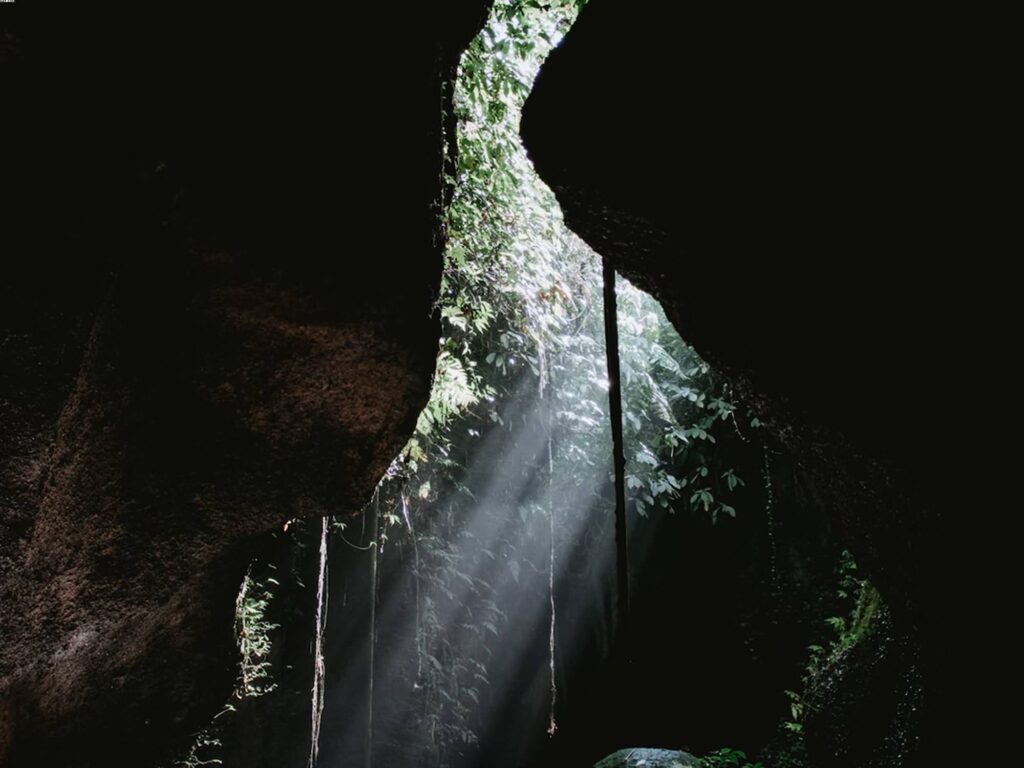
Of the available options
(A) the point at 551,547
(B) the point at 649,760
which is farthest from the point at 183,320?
(A) the point at 551,547

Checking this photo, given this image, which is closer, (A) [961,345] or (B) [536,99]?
(A) [961,345]

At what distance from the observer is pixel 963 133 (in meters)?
2.09

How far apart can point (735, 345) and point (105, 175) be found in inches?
116

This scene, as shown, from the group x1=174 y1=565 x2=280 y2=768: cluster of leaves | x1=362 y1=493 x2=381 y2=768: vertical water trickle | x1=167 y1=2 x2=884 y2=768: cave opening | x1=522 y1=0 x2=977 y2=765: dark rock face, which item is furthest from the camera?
x1=362 y1=493 x2=381 y2=768: vertical water trickle

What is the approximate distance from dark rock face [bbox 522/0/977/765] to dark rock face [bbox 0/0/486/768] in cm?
100

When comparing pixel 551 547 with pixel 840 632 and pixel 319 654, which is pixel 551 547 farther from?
pixel 319 654

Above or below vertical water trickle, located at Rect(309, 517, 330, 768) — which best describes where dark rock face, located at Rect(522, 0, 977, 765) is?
above

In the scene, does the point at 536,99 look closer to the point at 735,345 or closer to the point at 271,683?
the point at 735,345

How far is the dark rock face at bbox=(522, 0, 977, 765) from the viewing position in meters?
2.22

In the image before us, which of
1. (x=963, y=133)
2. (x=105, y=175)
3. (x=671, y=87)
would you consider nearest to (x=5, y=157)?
(x=105, y=175)

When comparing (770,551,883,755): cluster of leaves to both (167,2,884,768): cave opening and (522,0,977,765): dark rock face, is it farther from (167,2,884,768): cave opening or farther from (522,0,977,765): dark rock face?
(522,0,977,765): dark rock face

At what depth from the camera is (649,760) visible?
603 centimetres

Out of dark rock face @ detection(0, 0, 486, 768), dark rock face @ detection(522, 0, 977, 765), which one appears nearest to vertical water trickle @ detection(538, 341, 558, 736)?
dark rock face @ detection(0, 0, 486, 768)

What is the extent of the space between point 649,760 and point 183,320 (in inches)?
223
